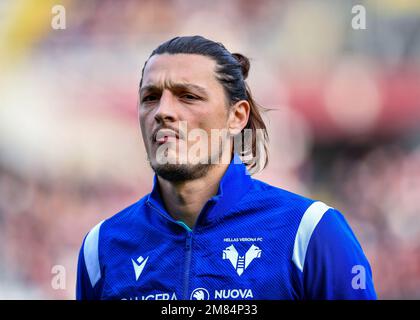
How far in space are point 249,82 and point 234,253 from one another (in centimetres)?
368

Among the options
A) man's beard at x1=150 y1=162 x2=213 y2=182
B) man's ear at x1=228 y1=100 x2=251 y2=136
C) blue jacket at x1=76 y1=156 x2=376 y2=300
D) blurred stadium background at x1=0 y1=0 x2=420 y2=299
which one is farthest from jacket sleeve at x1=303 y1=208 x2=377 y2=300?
blurred stadium background at x1=0 y1=0 x2=420 y2=299

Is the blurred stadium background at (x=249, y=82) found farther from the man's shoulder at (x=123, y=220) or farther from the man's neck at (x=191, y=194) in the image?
the man's neck at (x=191, y=194)

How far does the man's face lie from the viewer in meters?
2.65

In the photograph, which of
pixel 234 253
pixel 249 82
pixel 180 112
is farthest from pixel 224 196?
pixel 249 82

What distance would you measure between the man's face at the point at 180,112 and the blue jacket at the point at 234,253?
16 centimetres

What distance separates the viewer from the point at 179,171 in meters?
2.65

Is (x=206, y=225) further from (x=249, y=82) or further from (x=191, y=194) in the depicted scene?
(x=249, y=82)

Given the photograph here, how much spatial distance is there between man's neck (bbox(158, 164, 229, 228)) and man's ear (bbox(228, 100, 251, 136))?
0.21m

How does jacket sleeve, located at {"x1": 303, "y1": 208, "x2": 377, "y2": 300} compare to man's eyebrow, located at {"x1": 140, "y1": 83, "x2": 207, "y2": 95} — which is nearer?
jacket sleeve, located at {"x1": 303, "y1": 208, "x2": 377, "y2": 300}

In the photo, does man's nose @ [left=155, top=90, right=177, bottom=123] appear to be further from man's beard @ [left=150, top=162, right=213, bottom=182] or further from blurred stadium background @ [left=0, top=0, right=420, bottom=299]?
blurred stadium background @ [left=0, top=0, right=420, bottom=299]

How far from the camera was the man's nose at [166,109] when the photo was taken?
104 inches

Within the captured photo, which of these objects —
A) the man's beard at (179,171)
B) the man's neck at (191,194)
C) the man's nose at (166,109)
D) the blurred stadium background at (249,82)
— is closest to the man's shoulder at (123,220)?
the man's neck at (191,194)

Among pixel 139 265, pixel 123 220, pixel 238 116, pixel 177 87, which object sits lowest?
pixel 139 265

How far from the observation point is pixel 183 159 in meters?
2.65
